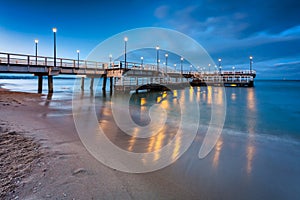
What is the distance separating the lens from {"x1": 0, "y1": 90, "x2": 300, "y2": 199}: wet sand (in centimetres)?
340

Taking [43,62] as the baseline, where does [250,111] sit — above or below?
below

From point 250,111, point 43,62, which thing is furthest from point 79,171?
point 43,62

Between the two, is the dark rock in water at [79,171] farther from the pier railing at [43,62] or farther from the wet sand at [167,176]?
the pier railing at [43,62]

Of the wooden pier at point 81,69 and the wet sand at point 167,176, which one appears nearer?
the wet sand at point 167,176

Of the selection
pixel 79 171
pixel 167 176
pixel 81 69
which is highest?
pixel 81 69

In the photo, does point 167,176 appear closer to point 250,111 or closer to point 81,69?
point 250,111

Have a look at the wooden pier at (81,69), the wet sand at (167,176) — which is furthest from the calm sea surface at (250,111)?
the wet sand at (167,176)

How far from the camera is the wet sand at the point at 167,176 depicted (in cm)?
340

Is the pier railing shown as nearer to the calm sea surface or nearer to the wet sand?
the calm sea surface

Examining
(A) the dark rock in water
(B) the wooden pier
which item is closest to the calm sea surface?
(B) the wooden pier

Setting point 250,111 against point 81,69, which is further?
point 81,69

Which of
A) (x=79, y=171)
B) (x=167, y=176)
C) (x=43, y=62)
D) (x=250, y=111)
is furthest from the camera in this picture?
(x=43, y=62)

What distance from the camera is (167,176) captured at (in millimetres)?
4250

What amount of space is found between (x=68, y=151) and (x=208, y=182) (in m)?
3.57
